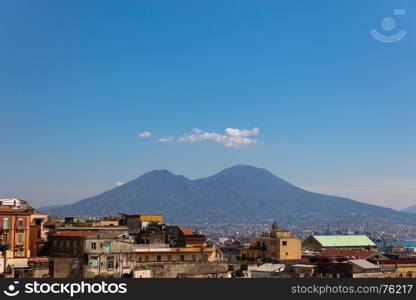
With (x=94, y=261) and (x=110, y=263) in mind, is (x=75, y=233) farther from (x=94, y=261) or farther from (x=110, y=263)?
(x=110, y=263)

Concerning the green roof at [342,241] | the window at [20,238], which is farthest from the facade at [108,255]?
the green roof at [342,241]

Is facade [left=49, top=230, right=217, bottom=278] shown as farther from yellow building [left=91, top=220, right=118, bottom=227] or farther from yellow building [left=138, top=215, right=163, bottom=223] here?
yellow building [left=138, top=215, right=163, bottom=223]

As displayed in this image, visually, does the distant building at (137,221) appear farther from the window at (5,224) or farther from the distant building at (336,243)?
the distant building at (336,243)

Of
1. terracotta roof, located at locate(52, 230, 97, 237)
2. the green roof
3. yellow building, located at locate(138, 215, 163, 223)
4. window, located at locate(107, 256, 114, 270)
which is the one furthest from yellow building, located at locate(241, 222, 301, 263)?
the green roof

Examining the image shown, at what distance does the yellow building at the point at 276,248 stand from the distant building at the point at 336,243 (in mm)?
27135

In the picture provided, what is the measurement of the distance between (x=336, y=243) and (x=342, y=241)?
12.2 ft

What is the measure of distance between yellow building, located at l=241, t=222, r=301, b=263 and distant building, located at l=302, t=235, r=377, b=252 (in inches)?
1068

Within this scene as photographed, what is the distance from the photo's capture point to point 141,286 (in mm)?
41719

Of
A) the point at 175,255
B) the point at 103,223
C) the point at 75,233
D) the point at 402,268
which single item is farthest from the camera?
the point at 103,223

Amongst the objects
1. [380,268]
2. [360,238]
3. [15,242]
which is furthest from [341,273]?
[360,238]

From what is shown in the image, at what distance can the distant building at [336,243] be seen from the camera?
128 meters

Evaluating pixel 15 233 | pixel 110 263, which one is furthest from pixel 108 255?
pixel 15 233

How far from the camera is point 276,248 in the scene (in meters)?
96.2

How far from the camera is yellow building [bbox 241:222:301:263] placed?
95250 millimetres
